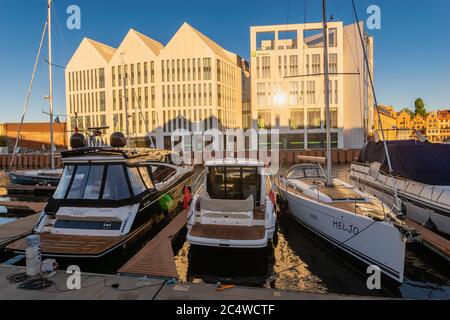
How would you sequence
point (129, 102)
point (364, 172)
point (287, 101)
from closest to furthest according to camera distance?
point (364, 172)
point (287, 101)
point (129, 102)

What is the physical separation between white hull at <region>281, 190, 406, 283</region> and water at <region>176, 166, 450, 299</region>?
0.41 m

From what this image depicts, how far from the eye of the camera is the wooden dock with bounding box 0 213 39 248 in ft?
29.7

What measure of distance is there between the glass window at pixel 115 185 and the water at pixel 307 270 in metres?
2.70

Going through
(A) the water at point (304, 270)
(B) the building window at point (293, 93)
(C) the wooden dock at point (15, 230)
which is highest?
(B) the building window at point (293, 93)

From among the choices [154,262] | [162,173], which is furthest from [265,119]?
[154,262]

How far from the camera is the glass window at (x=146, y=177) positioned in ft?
34.1

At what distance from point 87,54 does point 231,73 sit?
30454 millimetres

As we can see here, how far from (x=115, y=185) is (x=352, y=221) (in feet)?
22.7

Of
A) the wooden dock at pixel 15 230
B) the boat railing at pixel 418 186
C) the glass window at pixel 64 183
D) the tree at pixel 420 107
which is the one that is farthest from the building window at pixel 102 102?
the tree at pixel 420 107

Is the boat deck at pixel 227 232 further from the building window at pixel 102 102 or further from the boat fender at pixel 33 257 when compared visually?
the building window at pixel 102 102

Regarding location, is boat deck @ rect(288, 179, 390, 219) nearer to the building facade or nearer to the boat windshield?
the boat windshield
